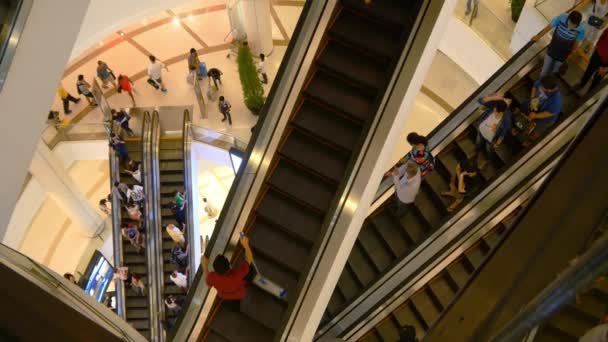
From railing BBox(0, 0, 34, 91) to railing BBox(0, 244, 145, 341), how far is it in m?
1.95

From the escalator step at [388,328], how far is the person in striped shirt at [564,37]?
385 centimetres

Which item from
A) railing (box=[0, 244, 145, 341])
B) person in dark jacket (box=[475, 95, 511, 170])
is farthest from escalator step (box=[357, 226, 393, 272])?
railing (box=[0, 244, 145, 341])

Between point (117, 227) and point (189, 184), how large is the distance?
2.00 m

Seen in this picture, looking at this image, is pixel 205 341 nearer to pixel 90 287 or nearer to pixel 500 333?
pixel 500 333

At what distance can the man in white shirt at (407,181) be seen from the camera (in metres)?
6.97

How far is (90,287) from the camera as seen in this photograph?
14492mm

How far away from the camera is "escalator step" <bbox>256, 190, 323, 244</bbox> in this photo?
7211mm

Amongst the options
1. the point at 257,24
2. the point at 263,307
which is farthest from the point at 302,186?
the point at 257,24

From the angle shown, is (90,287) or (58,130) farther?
(90,287)

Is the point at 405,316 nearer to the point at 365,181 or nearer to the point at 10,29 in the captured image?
the point at 365,181

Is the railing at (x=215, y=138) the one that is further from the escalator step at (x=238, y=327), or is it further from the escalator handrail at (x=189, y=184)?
the escalator step at (x=238, y=327)

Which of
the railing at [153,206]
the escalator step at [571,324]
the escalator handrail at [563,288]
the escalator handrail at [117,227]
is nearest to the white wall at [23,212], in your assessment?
the escalator handrail at [117,227]

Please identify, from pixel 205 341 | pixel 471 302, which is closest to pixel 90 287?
pixel 205 341

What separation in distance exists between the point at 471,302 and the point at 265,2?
455 inches
